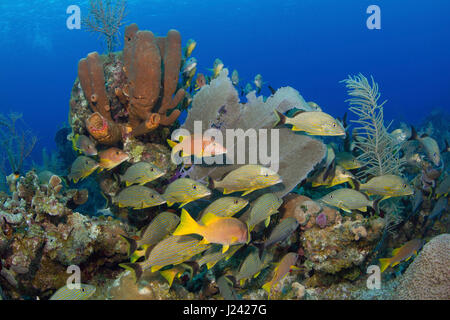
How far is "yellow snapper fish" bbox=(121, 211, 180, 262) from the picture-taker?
2.82m

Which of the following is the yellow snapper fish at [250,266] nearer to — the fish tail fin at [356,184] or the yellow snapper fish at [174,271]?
the yellow snapper fish at [174,271]

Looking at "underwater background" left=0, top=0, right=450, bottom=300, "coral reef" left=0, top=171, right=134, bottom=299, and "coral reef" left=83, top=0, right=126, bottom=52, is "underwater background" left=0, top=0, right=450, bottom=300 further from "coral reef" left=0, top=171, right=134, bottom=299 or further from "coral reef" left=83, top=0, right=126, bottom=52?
"coral reef" left=83, top=0, right=126, bottom=52

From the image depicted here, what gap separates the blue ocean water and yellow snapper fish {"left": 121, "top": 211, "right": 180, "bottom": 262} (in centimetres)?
5497

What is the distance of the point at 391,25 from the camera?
3802 inches

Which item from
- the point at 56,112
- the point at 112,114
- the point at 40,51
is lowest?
the point at 56,112

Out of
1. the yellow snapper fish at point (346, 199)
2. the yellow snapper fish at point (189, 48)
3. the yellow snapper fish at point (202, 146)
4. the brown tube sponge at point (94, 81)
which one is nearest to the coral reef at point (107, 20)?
the yellow snapper fish at point (189, 48)

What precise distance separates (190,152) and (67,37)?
90361mm

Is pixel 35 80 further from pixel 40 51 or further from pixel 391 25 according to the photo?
pixel 391 25

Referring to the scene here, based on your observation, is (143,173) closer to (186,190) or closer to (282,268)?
(186,190)

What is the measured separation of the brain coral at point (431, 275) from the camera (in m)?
3.01

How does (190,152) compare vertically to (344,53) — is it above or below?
below

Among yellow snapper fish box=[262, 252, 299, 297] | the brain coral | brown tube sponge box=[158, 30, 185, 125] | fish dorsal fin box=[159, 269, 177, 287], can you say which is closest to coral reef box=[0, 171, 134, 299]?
fish dorsal fin box=[159, 269, 177, 287]
